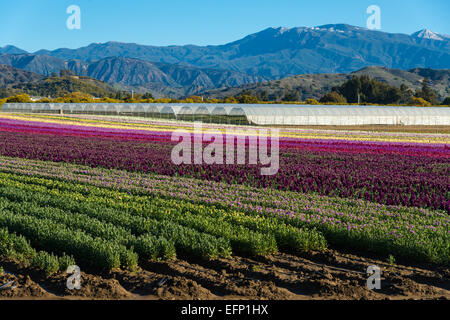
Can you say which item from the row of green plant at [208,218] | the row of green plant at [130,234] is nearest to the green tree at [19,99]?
the row of green plant at [208,218]

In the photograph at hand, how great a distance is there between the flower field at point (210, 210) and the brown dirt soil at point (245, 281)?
12.3 inches

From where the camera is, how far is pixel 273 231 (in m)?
8.60

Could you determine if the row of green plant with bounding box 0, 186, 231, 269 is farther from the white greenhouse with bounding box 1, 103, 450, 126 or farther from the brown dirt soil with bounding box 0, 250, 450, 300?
the white greenhouse with bounding box 1, 103, 450, 126

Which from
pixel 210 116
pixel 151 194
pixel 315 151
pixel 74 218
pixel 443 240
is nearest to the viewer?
pixel 443 240

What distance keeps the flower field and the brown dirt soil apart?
31 centimetres

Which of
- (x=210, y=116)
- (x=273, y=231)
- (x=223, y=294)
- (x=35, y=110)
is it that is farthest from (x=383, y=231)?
(x=35, y=110)

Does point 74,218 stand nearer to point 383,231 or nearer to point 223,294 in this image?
point 223,294

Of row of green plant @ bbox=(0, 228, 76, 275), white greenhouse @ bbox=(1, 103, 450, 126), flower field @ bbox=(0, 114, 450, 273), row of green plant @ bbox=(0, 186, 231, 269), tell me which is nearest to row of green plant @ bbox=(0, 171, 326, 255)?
flower field @ bbox=(0, 114, 450, 273)

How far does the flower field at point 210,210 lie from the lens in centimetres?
766

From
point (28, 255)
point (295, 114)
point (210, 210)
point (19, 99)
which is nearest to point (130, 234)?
point (28, 255)

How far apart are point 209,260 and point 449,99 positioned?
362ft

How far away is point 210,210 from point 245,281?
3463 mm

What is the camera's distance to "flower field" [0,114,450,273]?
766 cm

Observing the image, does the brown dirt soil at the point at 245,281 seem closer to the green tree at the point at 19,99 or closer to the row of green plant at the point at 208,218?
the row of green plant at the point at 208,218
